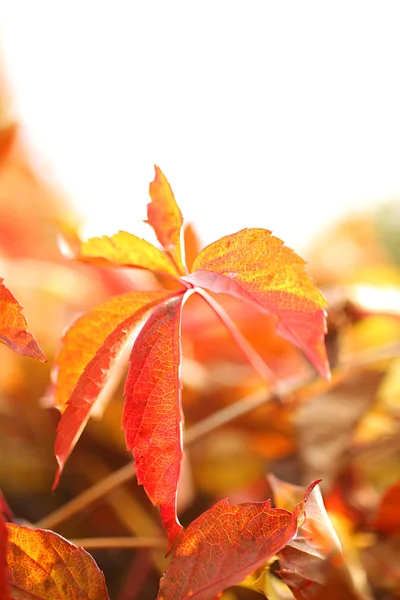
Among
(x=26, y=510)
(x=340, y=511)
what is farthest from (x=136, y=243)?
(x=26, y=510)

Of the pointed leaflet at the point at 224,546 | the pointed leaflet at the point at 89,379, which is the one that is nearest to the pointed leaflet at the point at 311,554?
the pointed leaflet at the point at 224,546

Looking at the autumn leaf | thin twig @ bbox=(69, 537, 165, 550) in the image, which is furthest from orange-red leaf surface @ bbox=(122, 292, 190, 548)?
thin twig @ bbox=(69, 537, 165, 550)

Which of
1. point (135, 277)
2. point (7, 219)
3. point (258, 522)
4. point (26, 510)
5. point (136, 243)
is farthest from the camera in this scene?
point (7, 219)

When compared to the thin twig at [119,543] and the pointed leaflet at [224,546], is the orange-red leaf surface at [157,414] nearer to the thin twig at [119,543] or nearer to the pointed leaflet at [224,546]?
the pointed leaflet at [224,546]

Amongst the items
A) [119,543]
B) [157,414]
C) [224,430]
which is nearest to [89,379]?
[157,414]

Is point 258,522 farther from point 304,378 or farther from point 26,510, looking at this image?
point 26,510

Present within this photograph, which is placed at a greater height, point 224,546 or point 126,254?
point 126,254

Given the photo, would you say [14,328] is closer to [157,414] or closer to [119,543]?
[157,414]
